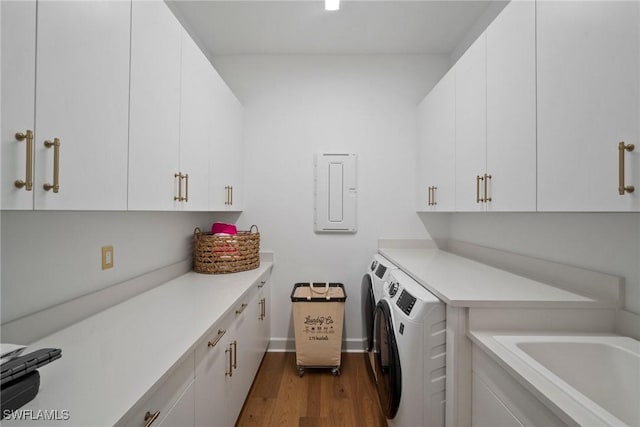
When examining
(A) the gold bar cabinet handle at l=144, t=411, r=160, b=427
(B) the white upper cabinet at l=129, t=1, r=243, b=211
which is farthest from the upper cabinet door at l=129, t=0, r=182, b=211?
(A) the gold bar cabinet handle at l=144, t=411, r=160, b=427

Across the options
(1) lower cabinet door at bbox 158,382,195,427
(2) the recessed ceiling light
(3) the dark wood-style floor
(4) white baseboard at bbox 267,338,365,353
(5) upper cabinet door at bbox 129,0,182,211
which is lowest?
(3) the dark wood-style floor

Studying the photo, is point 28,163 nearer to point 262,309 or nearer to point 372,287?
point 262,309

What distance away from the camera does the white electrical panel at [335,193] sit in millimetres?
2693

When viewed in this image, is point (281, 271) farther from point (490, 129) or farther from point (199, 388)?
point (490, 129)

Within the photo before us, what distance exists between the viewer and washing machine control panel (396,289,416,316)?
1394 mm

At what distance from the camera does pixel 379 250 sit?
2.62m

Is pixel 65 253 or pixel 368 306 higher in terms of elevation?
pixel 65 253

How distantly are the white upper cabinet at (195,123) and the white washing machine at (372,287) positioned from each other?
1.26 m

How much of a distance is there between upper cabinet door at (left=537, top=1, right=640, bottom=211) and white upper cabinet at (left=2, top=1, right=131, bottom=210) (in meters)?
1.57

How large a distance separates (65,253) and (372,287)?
6.06 feet

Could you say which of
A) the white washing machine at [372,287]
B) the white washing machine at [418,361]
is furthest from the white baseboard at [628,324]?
the white washing machine at [372,287]

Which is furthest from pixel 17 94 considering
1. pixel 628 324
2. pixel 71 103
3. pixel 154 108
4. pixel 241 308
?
pixel 628 324

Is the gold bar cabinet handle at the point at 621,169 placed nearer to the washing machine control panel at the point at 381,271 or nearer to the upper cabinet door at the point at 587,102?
the upper cabinet door at the point at 587,102

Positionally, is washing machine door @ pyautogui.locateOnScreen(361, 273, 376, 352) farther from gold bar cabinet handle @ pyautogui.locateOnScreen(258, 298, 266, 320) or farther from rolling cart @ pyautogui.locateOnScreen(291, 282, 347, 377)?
A: gold bar cabinet handle @ pyautogui.locateOnScreen(258, 298, 266, 320)
